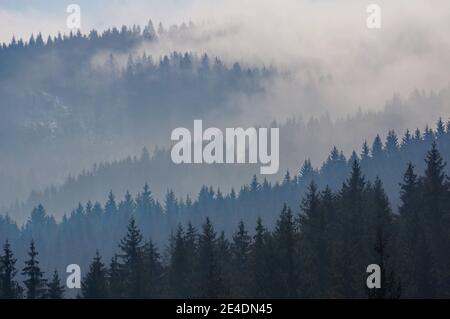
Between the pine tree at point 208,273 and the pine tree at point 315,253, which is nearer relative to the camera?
the pine tree at point 208,273

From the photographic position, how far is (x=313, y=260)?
7162 cm

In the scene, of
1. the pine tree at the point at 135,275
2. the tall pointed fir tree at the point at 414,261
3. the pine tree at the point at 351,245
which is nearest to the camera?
the pine tree at the point at 351,245

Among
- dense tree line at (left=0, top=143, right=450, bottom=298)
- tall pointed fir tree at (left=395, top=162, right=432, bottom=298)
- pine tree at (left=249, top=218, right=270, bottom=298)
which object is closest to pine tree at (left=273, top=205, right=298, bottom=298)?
dense tree line at (left=0, top=143, right=450, bottom=298)

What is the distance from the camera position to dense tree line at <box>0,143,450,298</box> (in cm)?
6556

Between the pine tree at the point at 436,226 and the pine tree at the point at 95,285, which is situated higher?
the pine tree at the point at 436,226

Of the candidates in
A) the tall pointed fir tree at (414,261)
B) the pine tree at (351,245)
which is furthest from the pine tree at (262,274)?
the tall pointed fir tree at (414,261)

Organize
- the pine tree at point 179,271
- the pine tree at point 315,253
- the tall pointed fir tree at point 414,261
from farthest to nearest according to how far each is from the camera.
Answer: the pine tree at point 179,271, the pine tree at point 315,253, the tall pointed fir tree at point 414,261

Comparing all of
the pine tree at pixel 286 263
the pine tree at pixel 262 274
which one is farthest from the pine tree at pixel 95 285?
the pine tree at pixel 286 263

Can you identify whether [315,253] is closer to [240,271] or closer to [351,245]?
[351,245]

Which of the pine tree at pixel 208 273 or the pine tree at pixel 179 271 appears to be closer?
the pine tree at pixel 208 273

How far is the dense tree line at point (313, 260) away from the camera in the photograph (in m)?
65.6

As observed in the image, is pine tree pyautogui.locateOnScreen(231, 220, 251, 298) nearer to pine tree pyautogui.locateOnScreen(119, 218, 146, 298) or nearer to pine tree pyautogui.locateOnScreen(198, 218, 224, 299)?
pine tree pyautogui.locateOnScreen(198, 218, 224, 299)

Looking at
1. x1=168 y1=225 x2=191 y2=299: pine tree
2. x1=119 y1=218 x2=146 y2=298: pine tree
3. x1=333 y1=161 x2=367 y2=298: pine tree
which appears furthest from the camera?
x1=168 y1=225 x2=191 y2=299: pine tree

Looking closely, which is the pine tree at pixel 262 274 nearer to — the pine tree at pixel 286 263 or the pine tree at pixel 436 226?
the pine tree at pixel 286 263
